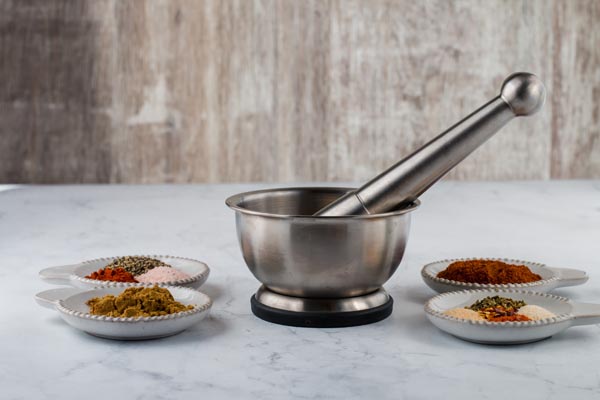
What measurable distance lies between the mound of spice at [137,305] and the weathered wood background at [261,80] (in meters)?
1.58

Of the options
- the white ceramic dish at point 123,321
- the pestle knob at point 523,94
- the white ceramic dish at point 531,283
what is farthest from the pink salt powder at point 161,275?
the pestle knob at point 523,94

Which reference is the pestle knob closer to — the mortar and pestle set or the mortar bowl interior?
the mortar and pestle set

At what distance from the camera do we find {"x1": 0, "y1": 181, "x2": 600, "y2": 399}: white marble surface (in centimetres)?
95

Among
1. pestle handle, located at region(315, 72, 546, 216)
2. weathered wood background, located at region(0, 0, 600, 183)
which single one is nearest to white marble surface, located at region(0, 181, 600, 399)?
pestle handle, located at region(315, 72, 546, 216)

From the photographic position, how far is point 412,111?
106 inches

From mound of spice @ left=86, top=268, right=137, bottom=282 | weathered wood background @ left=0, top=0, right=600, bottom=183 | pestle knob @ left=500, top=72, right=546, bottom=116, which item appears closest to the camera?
pestle knob @ left=500, top=72, right=546, bottom=116

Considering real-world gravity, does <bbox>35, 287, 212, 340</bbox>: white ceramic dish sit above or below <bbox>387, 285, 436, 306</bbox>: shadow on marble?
above

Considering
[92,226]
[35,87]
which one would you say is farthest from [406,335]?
[35,87]

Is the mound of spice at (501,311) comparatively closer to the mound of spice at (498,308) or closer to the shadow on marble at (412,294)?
the mound of spice at (498,308)

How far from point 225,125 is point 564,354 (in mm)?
1755

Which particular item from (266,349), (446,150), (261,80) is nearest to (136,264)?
(266,349)

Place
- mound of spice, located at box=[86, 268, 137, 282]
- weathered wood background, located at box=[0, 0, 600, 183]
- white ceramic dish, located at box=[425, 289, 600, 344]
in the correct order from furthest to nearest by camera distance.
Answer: weathered wood background, located at box=[0, 0, 600, 183], mound of spice, located at box=[86, 268, 137, 282], white ceramic dish, located at box=[425, 289, 600, 344]

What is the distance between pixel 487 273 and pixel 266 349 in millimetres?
369

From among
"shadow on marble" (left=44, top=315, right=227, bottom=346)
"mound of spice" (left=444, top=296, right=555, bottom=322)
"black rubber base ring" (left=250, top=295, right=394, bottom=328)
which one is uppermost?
"mound of spice" (left=444, top=296, right=555, bottom=322)
